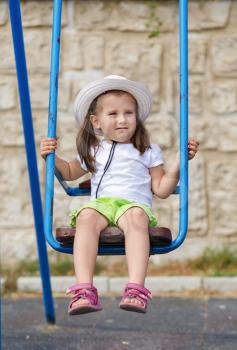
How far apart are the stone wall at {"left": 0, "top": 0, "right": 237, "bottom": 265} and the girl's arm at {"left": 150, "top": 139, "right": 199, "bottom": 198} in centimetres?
214

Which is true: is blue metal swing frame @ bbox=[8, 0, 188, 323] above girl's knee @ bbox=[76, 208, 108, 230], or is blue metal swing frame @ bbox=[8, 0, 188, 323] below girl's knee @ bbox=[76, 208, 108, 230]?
above

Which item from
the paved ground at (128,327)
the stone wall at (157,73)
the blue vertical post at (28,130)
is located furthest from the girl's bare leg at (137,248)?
the stone wall at (157,73)

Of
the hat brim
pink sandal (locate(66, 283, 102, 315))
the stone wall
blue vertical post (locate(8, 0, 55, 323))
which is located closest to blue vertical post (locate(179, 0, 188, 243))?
the hat brim

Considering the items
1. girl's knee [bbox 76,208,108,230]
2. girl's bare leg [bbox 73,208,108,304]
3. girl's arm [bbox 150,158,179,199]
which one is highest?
girl's arm [bbox 150,158,179,199]

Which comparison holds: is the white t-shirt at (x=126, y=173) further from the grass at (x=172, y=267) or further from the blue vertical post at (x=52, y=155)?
the grass at (x=172, y=267)

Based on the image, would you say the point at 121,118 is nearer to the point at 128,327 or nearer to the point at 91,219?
the point at 91,219

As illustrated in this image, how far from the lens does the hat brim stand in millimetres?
4312

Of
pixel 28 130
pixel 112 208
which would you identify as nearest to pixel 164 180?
pixel 112 208

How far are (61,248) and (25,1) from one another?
2.91 m

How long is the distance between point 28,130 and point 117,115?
1.92 feet

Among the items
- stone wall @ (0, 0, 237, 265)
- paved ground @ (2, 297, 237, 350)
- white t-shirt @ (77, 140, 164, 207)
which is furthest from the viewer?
stone wall @ (0, 0, 237, 265)

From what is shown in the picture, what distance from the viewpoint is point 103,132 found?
4.43m

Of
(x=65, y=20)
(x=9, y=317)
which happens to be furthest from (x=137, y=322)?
(x=65, y=20)

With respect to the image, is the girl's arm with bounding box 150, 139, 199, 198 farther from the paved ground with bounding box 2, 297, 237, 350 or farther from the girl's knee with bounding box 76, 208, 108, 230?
the paved ground with bounding box 2, 297, 237, 350
